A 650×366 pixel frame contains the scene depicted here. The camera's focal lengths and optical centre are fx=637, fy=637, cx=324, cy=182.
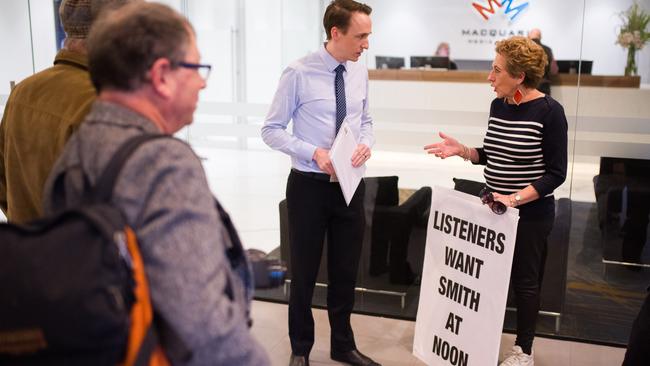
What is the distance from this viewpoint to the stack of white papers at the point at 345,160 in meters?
2.86

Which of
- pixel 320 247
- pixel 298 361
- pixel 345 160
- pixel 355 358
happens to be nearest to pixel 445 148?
pixel 345 160

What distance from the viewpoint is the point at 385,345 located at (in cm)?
348

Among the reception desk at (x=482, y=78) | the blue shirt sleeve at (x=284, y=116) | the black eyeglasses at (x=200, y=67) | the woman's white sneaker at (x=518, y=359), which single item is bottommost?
the woman's white sneaker at (x=518, y=359)

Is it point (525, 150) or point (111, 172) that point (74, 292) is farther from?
point (525, 150)

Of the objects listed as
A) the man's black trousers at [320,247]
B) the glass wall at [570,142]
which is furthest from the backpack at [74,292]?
the glass wall at [570,142]

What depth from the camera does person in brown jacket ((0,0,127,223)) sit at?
1.80 metres

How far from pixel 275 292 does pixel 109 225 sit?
10.5 feet

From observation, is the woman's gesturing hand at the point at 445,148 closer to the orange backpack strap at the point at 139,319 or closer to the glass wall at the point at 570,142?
the glass wall at the point at 570,142

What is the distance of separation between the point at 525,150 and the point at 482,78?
1379 millimetres

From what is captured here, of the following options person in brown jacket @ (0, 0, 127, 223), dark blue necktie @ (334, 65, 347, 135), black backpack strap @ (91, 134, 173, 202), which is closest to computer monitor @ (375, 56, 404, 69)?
dark blue necktie @ (334, 65, 347, 135)

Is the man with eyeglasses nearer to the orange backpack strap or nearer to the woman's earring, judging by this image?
the orange backpack strap

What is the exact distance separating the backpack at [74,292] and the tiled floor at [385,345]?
91.2 inches

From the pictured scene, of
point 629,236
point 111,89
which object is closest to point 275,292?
point 629,236

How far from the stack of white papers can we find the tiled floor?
0.91 m
